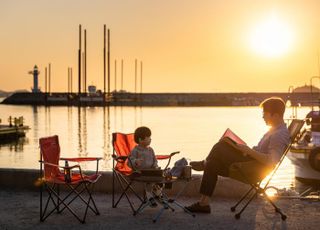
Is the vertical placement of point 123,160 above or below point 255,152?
below

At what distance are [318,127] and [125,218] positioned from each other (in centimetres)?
762

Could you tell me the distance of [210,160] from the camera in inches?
265

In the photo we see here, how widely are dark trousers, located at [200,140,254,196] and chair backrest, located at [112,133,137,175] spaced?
95 cm

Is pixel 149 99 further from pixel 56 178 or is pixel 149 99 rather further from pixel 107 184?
pixel 56 178

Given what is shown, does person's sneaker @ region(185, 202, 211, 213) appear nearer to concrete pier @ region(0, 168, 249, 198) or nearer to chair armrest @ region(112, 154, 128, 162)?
chair armrest @ region(112, 154, 128, 162)

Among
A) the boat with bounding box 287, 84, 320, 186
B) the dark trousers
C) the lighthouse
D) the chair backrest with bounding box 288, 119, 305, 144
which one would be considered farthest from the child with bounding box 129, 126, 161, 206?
the lighthouse

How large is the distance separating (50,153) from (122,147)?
3.44 feet

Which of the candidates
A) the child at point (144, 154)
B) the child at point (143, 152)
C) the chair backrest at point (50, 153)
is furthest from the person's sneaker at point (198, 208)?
the chair backrest at point (50, 153)

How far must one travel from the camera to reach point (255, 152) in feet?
21.3

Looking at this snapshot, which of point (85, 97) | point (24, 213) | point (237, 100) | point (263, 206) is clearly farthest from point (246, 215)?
point (237, 100)

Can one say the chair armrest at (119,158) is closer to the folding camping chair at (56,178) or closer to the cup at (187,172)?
the folding camping chair at (56,178)

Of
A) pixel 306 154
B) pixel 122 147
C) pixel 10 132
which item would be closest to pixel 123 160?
pixel 122 147

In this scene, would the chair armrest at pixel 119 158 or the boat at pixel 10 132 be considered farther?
the boat at pixel 10 132

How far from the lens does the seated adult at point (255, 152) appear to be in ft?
21.5
